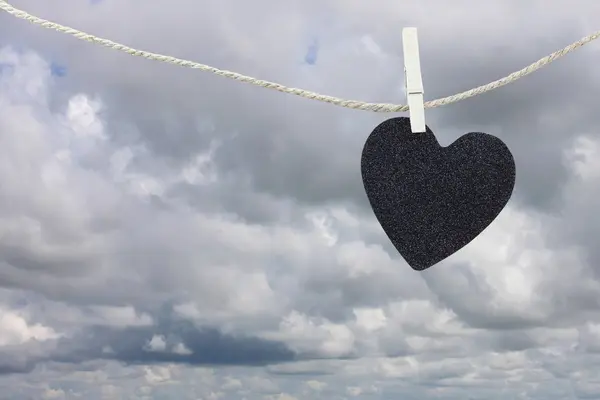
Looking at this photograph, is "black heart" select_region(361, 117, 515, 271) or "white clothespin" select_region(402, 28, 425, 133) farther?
"black heart" select_region(361, 117, 515, 271)

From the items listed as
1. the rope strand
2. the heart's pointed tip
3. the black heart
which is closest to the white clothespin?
the rope strand

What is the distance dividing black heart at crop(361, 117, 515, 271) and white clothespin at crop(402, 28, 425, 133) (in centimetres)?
20

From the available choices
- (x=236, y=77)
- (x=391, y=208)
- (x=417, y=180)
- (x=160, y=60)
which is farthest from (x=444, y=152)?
(x=160, y=60)

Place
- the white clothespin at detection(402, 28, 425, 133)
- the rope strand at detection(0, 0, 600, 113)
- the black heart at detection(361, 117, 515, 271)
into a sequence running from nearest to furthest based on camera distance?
the rope strand at detection(0, 0, 600, 113)
the white clothespin at detection(402, 28, 425, 133)
the black heart at detection(361, 117, 515, 271)

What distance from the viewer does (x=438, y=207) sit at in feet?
11.3

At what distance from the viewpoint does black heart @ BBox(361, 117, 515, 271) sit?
11.2 ft

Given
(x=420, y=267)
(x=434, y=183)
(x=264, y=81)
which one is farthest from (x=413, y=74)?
(x=420, y=267)

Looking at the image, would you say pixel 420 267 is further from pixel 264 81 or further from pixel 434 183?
pixel 264 81

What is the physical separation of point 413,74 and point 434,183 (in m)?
0.64

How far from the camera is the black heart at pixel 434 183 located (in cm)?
342

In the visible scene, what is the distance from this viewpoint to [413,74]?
3221 mm

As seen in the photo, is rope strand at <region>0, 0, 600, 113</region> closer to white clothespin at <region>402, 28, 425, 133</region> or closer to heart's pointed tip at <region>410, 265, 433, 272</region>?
white clothespin at <region>402, 28, 425, 133</region>

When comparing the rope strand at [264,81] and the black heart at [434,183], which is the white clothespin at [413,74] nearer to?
the rope strand at [264,81]

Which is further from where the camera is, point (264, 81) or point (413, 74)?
point (413, 74)
